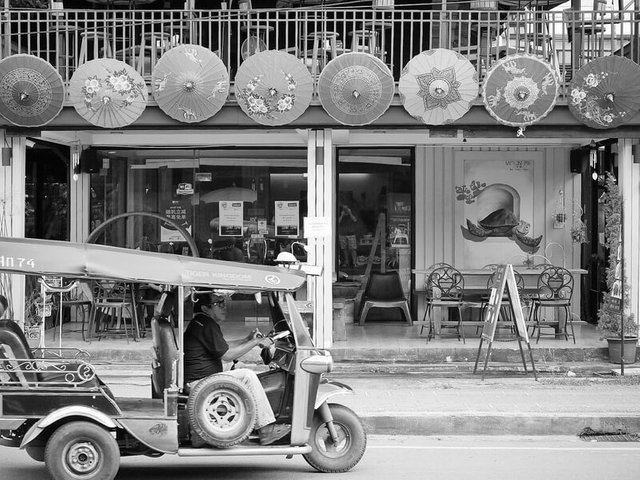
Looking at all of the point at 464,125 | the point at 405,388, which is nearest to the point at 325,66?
the point at 464,125

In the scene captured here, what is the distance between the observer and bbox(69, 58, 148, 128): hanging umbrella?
13258mm

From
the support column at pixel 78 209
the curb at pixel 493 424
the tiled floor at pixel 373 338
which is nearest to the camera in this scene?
the curb at pixel 493 424

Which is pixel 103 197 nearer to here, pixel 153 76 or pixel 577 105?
pixel 153 76

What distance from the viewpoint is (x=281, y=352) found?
8.34 m

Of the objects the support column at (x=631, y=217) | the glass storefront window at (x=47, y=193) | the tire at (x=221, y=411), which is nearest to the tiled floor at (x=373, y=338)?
the support column at (x=631, y=217)

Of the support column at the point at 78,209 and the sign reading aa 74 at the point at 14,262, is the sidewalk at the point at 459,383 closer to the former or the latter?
the support column at the point at 78,209

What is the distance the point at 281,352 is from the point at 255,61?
5.84 metres

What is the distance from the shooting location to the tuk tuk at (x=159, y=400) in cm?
745

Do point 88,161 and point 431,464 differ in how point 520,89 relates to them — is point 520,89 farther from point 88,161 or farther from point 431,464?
point 88,161

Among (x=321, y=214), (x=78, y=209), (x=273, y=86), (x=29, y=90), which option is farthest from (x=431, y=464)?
(x=78, y=209)

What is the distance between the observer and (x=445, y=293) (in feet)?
49.5

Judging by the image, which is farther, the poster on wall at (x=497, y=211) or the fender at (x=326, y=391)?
the poster on wall at (x=497, y=211)

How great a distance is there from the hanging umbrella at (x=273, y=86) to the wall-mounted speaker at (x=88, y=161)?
14.8 ft

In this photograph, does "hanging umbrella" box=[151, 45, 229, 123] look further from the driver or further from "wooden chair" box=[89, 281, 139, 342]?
the driver
